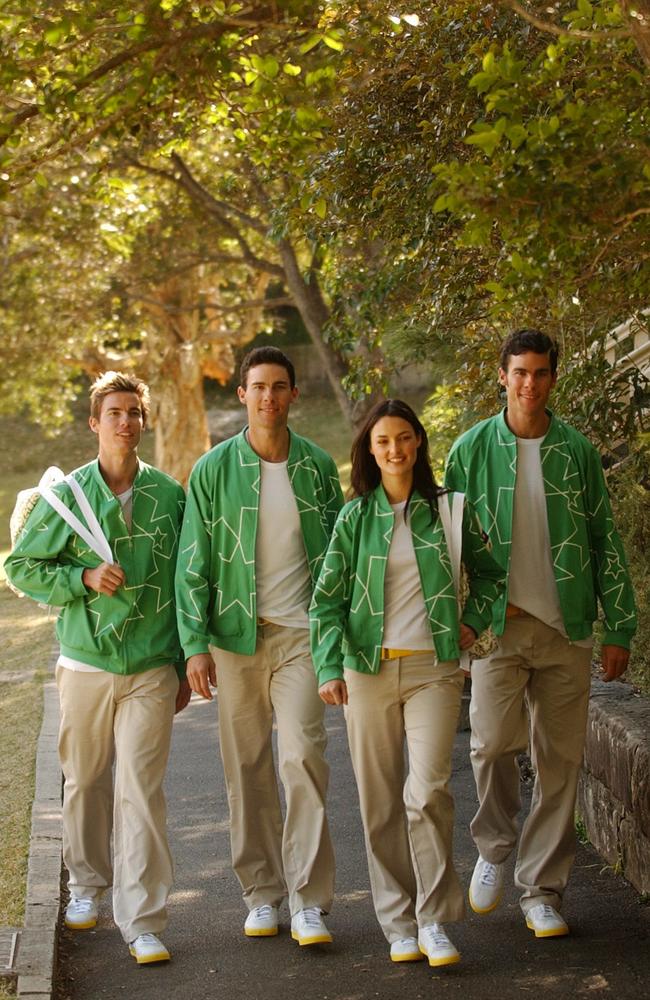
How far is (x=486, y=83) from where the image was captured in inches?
189

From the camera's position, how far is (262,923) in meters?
5.89

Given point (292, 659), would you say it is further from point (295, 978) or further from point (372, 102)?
point (372, 102)

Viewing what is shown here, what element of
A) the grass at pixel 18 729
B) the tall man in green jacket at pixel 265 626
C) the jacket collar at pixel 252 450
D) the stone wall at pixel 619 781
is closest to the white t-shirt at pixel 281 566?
the tall man in green jacket at pixel 265 626

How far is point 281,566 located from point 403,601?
0.64 meters

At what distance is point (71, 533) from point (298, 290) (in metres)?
10.9

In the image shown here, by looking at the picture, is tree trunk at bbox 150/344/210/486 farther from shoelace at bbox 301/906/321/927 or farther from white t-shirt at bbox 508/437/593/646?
shoelace at bbox 301/906/321/927

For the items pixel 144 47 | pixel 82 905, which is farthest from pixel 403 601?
pixel 144 47

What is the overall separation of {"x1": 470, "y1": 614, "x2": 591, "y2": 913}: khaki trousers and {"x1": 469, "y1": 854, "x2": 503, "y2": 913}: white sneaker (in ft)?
0.49

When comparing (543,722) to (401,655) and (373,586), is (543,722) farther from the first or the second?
(373,586)

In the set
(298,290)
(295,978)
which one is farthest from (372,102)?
(298,290)

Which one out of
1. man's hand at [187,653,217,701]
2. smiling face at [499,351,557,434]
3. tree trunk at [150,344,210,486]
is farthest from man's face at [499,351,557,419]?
tree trunk at [150,344,210,486]

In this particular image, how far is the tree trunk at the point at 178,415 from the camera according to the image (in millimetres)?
24672

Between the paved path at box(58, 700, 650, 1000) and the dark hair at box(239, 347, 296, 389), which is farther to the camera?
the dark hair at box(239, 347, 296, 389)

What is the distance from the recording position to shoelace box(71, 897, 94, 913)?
6.15 m
